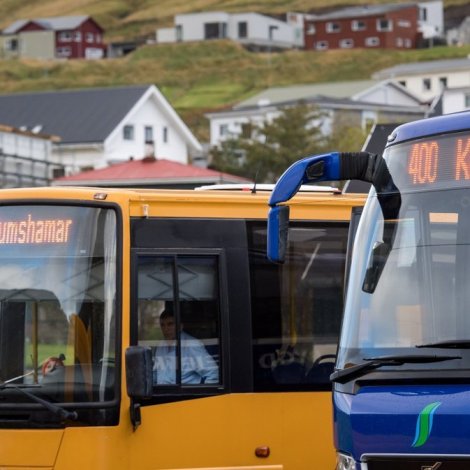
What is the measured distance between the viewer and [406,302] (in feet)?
24.9

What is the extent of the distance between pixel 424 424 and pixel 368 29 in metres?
158

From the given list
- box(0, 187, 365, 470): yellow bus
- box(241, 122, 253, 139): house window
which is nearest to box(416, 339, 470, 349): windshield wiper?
box(0, 187, 365, 470): yellow bus

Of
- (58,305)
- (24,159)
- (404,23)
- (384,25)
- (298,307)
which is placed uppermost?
(404,23)

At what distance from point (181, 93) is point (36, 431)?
5327 inches

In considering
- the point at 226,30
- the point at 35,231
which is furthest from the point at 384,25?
the point at 35,231

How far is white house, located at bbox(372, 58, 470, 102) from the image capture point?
113 metres

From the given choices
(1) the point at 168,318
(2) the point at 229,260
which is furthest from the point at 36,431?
(2) the point at 229,260

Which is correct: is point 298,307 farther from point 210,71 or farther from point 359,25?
point 359,25

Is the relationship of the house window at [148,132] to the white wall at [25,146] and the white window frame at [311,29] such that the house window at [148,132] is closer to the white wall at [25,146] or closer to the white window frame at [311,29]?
the white wall at [25,146]

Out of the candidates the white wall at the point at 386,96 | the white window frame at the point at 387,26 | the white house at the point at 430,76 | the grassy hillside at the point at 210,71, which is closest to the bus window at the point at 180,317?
the white wall at the point at 386,96

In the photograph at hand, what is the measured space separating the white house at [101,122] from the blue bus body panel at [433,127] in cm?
6646

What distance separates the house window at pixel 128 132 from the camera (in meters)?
80.4

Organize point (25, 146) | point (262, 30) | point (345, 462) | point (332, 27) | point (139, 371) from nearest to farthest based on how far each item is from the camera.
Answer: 1. point (345, 462)
2. point (139, 371)
3. point (25, 146)
4. point (332, 27)
5. point (262, 30)

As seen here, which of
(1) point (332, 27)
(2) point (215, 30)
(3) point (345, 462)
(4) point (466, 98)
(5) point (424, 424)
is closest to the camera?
(5) point (424, 424)
